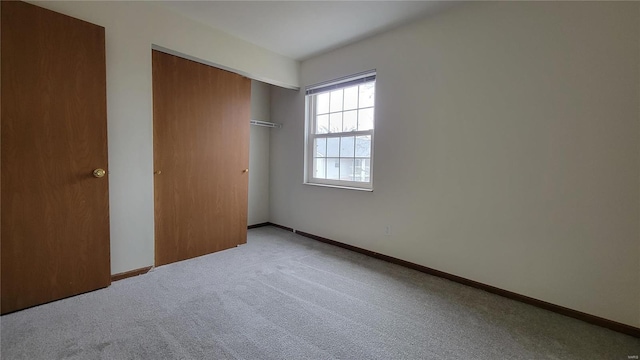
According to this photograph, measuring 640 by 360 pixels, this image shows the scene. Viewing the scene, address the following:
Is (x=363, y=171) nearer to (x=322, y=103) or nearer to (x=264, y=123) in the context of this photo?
(x=322, y=103)

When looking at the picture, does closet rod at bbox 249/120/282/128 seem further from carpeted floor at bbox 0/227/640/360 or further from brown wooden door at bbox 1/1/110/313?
carpeted floor at bbox 0/227/640/360

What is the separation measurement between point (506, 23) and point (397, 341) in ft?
8.58

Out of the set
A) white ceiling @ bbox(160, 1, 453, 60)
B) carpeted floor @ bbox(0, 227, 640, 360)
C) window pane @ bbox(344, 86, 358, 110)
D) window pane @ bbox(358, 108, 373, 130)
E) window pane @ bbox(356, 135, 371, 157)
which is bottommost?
carpeted floor @ bbox(0, 227, 640, 360)

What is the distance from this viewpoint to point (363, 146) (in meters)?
3.37

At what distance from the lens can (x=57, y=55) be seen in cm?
203

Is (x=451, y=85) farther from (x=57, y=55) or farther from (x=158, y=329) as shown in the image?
(x=57, y=55)

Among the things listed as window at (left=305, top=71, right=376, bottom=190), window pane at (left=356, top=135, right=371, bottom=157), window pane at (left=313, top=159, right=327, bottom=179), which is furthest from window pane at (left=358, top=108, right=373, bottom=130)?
window pane at (left=313, top=159, right=327, bottom=179)

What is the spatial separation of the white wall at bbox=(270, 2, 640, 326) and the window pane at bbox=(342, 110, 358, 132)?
404mm

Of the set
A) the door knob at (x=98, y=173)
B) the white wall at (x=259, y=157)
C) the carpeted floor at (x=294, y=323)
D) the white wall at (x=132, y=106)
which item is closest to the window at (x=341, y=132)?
the white wall at (x=259, y=157)

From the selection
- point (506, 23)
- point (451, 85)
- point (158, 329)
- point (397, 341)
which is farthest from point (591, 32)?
point (158, 329)

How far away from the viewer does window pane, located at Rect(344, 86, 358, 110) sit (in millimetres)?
3452

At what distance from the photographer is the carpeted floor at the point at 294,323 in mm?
1600

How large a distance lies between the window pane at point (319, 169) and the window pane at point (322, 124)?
42 cm

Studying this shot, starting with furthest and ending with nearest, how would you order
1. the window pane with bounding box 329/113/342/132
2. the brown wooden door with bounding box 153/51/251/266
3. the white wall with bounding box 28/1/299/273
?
1. the window pane with bounding box 329/113/342/132
2. the brown wooden door with bounding box 153/51/251/266
3. the white wall with bounding box 28/1/299/273
